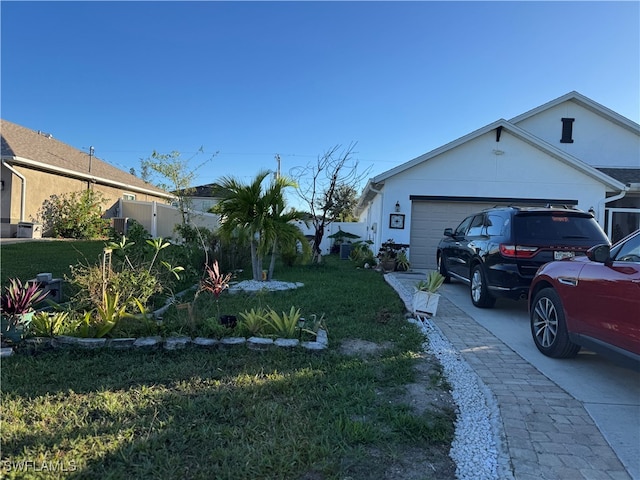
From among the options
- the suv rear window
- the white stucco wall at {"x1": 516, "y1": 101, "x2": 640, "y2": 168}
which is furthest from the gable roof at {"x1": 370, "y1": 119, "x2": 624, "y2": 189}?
the suv rear window

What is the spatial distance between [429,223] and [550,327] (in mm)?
7977

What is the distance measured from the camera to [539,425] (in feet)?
9.16

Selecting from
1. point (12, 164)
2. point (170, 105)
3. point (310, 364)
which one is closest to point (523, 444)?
point (310, 364)

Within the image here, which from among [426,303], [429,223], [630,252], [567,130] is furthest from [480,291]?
[567,130]

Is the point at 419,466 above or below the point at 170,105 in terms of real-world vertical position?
below

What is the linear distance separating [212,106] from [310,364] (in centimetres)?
1354

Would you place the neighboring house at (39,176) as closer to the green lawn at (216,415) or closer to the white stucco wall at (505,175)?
the white stucco wall at (505,175)

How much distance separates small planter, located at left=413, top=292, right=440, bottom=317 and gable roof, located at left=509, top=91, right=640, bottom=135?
12.3 metres

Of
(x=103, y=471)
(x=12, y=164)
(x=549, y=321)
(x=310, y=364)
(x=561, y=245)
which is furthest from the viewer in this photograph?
(x=12, y=164)

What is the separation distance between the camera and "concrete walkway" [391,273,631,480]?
230 centimetres

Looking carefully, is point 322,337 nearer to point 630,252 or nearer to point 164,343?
point 164,343

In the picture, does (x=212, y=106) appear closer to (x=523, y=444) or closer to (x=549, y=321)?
(x=549, y=321)

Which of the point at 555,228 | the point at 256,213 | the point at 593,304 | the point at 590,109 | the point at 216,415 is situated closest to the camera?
the point at 216,415

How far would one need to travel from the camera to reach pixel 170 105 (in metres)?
15.2
